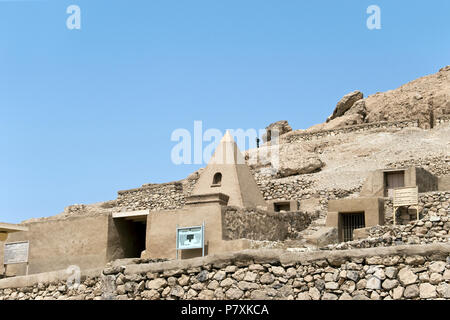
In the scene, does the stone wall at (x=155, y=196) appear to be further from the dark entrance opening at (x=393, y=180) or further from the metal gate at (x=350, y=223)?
the metal gate at (x=350, y=223)

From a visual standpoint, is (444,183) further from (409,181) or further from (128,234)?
(128,234)

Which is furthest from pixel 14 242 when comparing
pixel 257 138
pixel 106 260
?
pixel 257 138

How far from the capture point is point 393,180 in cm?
2044

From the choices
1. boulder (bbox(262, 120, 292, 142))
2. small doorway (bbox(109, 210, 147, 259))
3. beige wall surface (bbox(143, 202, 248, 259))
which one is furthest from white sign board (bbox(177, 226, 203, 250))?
boulder (bbox(262, 120, 292, 142))

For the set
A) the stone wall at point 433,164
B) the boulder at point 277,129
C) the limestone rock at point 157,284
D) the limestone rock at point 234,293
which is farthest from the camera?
the boulder at point 277,129

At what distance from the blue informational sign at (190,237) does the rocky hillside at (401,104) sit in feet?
70.0

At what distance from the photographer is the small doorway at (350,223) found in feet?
58.3

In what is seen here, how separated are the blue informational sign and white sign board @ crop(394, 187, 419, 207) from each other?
557 centimetres

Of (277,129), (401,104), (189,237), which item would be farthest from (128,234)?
(401,104)

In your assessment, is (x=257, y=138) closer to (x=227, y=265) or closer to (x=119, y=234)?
(x=119, y=234)

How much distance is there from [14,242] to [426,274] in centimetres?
1244

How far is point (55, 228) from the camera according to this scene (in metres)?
16.9

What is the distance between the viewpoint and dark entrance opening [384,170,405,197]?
20244 mm

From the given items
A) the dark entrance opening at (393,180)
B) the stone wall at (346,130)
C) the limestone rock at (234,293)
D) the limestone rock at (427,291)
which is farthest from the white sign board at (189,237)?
the stone wall at (346,130)
